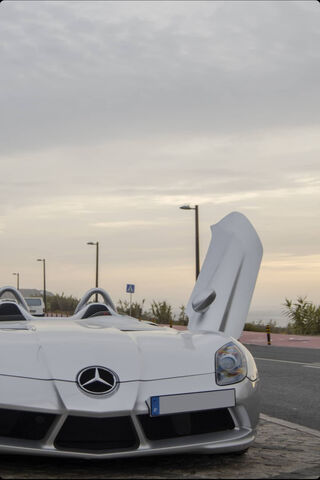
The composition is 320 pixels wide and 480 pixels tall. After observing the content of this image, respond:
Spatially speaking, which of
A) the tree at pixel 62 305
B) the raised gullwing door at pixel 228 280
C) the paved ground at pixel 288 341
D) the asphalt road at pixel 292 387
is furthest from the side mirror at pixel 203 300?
the tree at pixel 62 305

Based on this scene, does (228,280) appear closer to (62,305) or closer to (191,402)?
(191,402)

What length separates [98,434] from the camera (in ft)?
13.4

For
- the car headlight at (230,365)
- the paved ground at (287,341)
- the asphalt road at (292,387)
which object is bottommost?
the paved ground at (287,341)

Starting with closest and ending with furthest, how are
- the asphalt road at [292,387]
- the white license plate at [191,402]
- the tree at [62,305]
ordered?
the white license plate at [191,402]
the asphalt road at [292,387]
the tree at [62,305]

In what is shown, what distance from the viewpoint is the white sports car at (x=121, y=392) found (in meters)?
4.01

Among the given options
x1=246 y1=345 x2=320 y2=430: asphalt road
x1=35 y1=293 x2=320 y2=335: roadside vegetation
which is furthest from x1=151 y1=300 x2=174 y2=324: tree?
x1=246 y1=345 x2=320 y2=430: asphalt road

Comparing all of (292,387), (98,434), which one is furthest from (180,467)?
(292,387)

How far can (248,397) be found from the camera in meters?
4.48

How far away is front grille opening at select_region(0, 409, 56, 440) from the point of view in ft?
13.3

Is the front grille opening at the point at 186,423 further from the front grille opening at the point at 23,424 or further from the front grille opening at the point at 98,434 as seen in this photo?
the front grille opening at the point at 23,424

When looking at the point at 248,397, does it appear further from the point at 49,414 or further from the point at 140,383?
the point at 49,414

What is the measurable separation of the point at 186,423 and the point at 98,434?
22.1 inches

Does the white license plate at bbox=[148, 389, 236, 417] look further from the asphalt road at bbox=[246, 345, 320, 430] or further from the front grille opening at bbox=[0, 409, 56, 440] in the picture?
the asphalt road at bbox=[246, 345, 320, 430]

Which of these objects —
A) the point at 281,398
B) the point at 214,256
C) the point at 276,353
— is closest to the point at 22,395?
the point at 214,256
